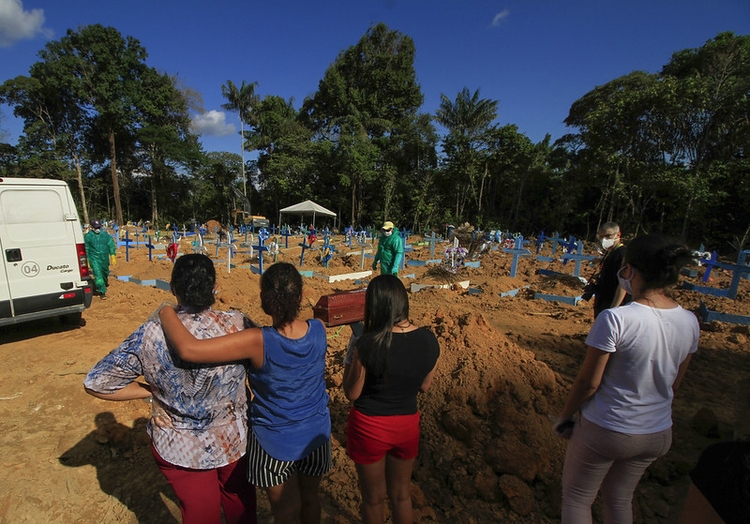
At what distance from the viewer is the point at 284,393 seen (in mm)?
1712

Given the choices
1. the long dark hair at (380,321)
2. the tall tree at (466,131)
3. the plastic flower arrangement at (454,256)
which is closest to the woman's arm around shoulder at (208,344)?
the long dark hair at (380,321)

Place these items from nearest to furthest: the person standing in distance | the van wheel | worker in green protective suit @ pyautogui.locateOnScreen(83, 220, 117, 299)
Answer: the person standing in distance, the van wheel, worker in green protective suit @ pyautogui.locateOnScreen(83, 220, 117, 299)

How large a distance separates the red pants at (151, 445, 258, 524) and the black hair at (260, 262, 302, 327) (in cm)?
75

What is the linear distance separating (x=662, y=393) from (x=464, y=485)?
61.8 inches

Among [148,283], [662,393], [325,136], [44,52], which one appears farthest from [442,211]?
[44,52]

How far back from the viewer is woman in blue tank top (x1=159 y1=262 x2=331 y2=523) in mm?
1650

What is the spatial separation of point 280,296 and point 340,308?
20.2 inches

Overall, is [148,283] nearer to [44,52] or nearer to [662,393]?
[662,393]

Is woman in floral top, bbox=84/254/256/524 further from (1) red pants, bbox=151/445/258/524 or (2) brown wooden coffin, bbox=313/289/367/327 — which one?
(2) brown wooden coffin, bbox=313/289/367/327

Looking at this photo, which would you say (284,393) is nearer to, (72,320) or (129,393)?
(129,393)

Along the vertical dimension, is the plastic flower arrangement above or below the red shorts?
below

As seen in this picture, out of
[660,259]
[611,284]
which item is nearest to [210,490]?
[660,259]

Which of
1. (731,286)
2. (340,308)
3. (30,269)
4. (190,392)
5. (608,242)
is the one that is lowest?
(731,286)

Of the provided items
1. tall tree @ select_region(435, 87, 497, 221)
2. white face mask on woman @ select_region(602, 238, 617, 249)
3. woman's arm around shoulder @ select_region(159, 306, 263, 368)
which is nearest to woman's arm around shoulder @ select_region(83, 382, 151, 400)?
woman's arm around shoulder @ select_region(159, 306, 263, 368)
